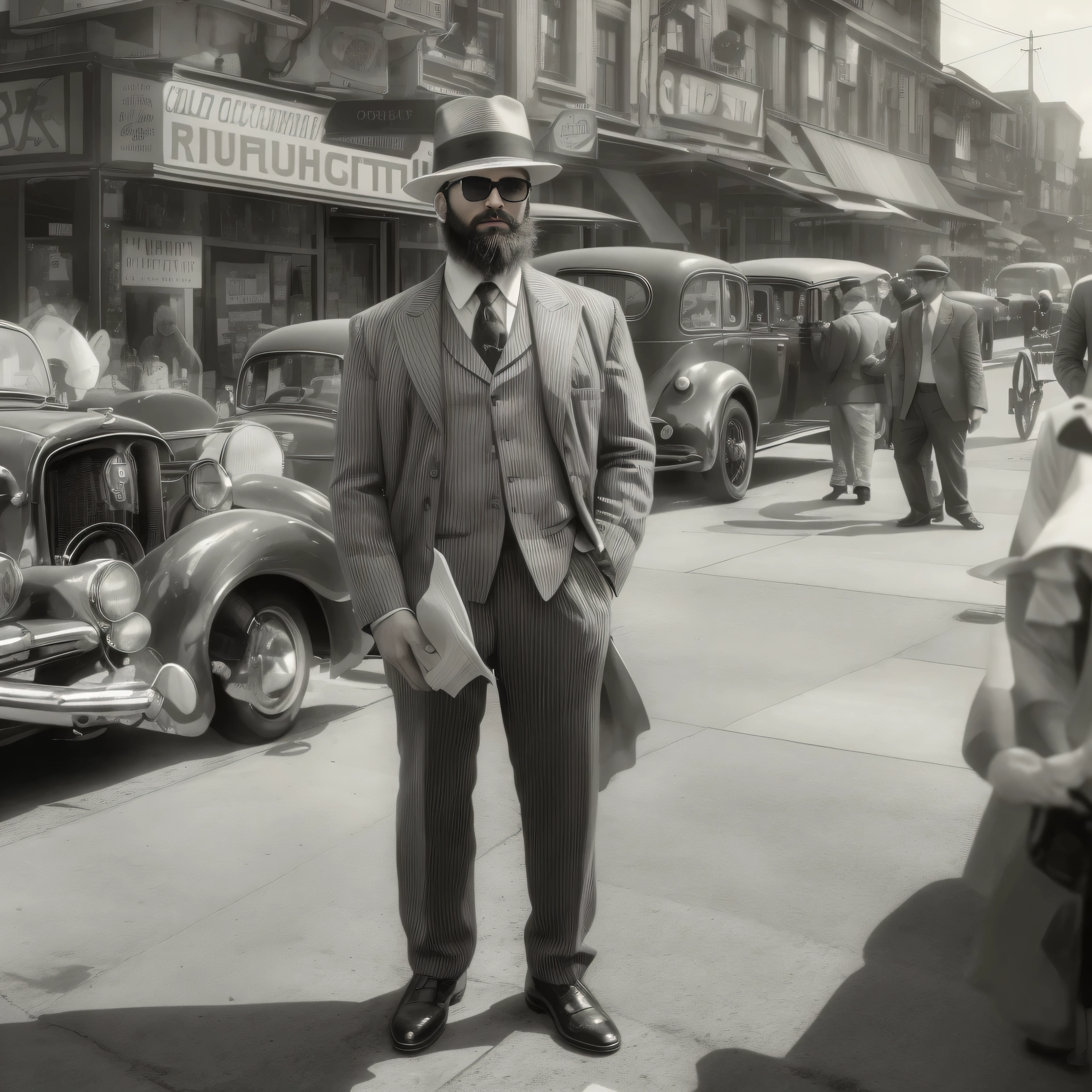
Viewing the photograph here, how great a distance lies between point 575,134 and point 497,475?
1774 centimetres

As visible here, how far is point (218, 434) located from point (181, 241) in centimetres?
887

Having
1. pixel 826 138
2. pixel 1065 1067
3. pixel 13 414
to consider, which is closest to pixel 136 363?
pixel 13 414

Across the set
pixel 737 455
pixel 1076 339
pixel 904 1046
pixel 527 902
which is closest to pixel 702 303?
pixel 737 455

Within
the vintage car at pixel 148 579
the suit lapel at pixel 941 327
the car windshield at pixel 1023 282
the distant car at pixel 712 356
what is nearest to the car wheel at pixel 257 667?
the vintage car at pixel 148 579

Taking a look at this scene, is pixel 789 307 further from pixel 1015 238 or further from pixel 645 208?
pixel 1015 238

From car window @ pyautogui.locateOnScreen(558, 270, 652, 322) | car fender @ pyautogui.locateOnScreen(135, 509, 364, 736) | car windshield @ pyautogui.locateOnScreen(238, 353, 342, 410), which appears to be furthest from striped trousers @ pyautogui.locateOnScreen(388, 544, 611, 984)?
car window @ pyautogui.locateOnScreen(558, 270, 652, 322)

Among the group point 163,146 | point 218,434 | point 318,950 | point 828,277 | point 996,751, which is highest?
point 163,146

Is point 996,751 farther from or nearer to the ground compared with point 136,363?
nearer to the ground

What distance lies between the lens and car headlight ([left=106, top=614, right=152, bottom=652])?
182 inches

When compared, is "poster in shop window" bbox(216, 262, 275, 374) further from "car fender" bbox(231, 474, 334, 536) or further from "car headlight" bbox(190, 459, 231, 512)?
"car headlight" bbox(190, 459, 231, 512)

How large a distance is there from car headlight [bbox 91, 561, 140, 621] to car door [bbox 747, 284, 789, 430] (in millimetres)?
8618

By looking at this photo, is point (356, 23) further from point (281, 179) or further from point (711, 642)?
point (711, 642)

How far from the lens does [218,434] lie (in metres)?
6.39

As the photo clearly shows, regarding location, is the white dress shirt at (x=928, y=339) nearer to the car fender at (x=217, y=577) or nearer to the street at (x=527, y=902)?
the street at (x=527, y=902)
